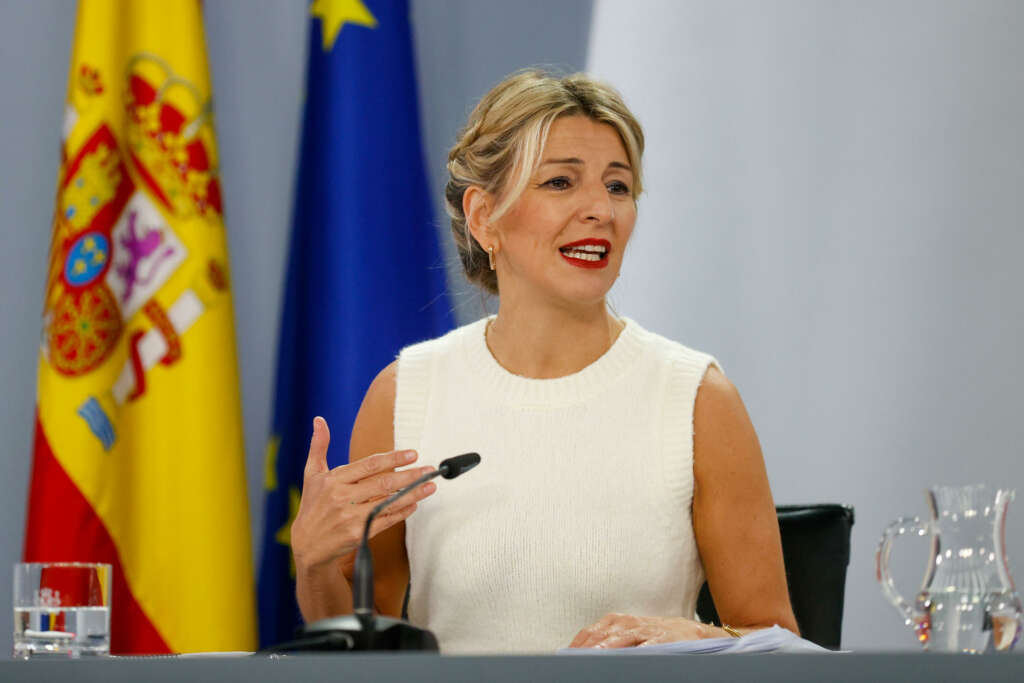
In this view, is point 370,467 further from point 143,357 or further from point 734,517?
point 143,357

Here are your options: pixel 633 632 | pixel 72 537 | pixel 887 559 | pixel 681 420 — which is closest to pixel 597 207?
pixel 681 420

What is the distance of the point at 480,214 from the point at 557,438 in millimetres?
376

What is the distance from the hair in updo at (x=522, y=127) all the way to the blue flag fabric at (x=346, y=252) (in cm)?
56

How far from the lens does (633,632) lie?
1253 mm

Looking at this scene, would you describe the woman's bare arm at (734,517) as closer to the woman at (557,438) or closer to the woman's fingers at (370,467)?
the woman at (557,438)

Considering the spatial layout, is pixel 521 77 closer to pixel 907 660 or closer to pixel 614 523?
pixel 614 523

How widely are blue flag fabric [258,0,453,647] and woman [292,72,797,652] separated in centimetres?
51

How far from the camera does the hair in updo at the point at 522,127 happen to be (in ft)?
5.84

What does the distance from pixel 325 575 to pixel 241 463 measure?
88cm

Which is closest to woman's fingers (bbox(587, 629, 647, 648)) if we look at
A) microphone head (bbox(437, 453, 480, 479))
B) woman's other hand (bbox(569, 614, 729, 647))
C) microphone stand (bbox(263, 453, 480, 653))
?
woman's other hand (bbox(569, 614, 729, 647))

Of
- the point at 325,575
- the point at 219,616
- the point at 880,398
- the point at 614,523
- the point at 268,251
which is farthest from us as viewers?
the point at 268,251

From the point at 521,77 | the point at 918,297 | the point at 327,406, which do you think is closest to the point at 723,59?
the point at 918,297

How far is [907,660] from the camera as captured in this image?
2.20ft

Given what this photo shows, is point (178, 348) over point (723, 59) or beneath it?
beneath
